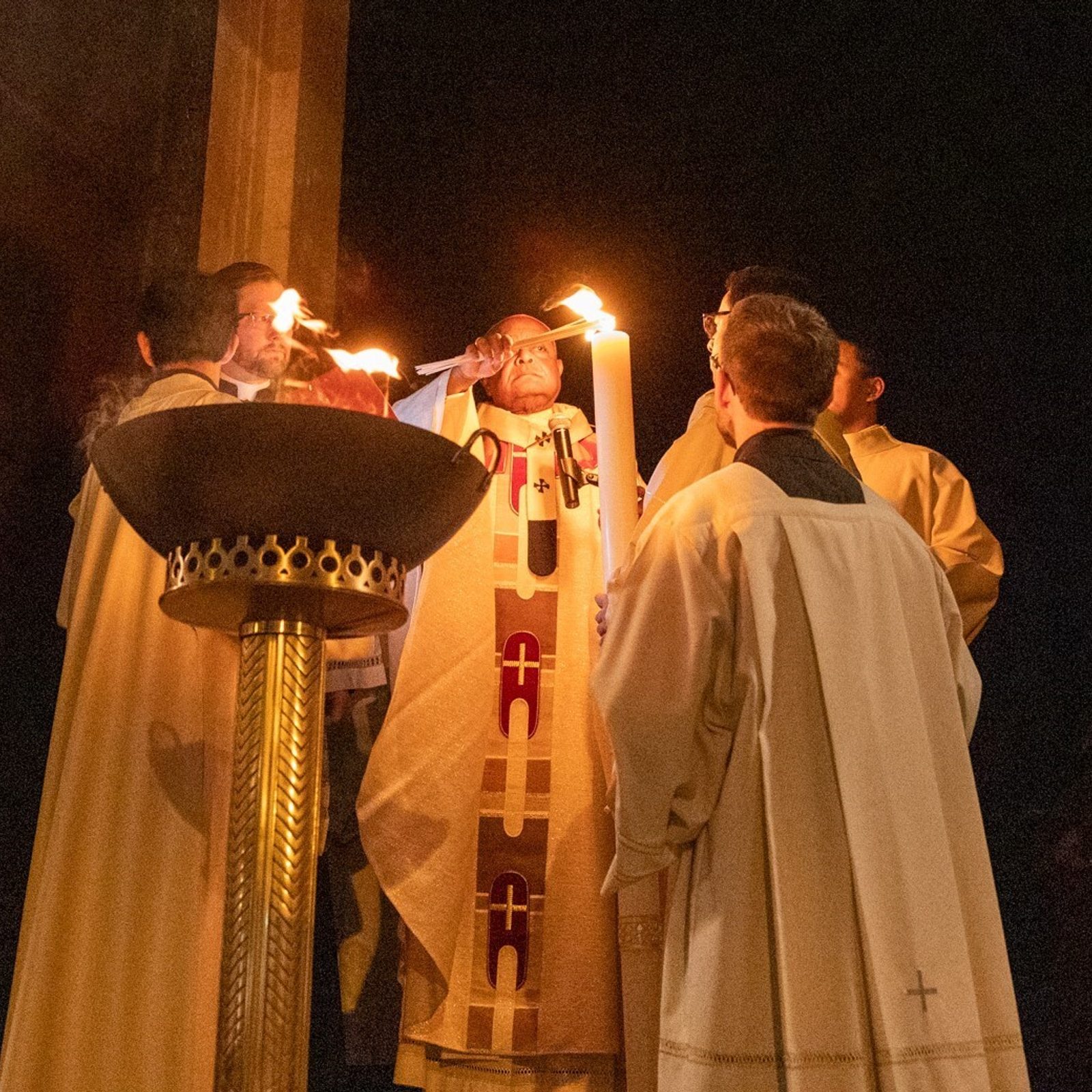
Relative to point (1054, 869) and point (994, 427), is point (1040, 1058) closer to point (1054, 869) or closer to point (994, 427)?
point (1054, 869)

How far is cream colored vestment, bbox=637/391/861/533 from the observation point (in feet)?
10.6

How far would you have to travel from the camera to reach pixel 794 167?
4875 mm

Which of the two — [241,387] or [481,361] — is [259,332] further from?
[481,361]

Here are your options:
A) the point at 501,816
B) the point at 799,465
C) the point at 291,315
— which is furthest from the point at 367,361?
the point at 501,816

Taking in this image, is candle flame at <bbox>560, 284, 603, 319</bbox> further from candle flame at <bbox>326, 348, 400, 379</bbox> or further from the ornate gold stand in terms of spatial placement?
the ornate gold stand

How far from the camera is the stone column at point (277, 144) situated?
4215 millimetres

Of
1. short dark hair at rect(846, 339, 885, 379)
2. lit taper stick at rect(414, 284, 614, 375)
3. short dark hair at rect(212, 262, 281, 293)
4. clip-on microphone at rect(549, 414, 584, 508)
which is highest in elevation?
short dark hair at rect(846, 339, 885, 379)

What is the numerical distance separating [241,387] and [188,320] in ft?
1.67

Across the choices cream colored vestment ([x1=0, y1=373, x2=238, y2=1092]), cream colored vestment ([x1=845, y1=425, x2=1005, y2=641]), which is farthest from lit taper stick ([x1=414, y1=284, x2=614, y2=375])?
cream colored vestment ([x1=845, y1=425, x2=1005, y2=641])

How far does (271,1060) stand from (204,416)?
0.99 meters

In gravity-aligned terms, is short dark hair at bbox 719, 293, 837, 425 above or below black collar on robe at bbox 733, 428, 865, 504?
above

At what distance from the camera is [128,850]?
104 inches

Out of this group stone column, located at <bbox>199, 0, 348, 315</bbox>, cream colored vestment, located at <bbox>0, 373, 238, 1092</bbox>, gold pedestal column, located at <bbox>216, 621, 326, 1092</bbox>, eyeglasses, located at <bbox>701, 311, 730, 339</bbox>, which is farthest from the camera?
stone column, located at <bbox>199, 0, 348, 315</bbox>

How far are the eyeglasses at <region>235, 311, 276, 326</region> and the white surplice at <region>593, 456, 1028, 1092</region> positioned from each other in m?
1.34
